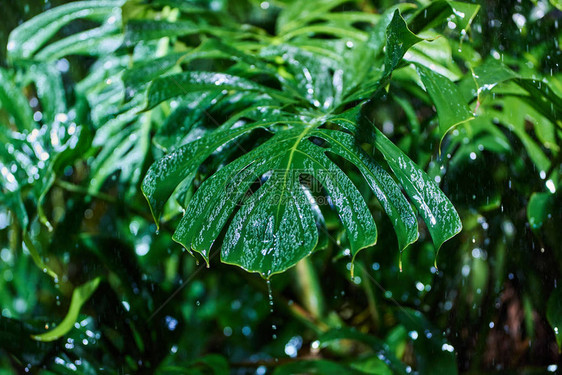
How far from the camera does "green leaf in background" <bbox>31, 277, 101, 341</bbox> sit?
2.48 feet

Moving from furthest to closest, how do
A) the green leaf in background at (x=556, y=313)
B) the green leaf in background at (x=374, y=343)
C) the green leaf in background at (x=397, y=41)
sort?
1. the green leaf in background at (x=374, y=343)
2. the green leaf in background at (x=556, y=313)
3. the green leaf in background at (x=397, y=41)

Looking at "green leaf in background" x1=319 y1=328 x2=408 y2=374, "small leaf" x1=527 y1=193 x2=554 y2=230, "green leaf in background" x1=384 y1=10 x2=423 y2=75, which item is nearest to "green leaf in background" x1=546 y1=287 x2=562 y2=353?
"small leaf" x1=527 y1=193 x2=554 y2=230

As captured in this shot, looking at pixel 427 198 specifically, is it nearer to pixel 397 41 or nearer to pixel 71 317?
pixel 397 41

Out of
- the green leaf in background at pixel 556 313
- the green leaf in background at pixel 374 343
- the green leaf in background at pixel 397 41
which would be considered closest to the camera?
the green leaf in background at pixel 397 41

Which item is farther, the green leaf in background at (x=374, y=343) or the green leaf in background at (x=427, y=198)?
the green leaf in background at (x=374, y=343)

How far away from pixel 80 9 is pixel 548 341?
110 cm

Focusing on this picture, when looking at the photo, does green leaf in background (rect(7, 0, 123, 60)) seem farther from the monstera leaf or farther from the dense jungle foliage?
the monstera leaf

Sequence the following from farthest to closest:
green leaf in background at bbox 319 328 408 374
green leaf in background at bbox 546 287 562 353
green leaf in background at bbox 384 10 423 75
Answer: green leaf in background at bbox 319 328 408 374, green leaf in background at bbox 546 287 562 353, green leaf in background at bbox 384 10 423 75

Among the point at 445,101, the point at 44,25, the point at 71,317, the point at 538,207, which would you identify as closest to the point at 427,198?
the point at 445,101

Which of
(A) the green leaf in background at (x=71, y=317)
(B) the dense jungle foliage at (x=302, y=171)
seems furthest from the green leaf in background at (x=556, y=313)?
(A) the green leaf in background at (x=71, y=317)

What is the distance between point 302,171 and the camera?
52cm

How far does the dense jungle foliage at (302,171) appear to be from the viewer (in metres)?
0.52

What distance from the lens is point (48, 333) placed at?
2.49ft

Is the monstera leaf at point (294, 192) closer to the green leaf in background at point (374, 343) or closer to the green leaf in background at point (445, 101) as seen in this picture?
the green leaf in background at point (445, 101)
